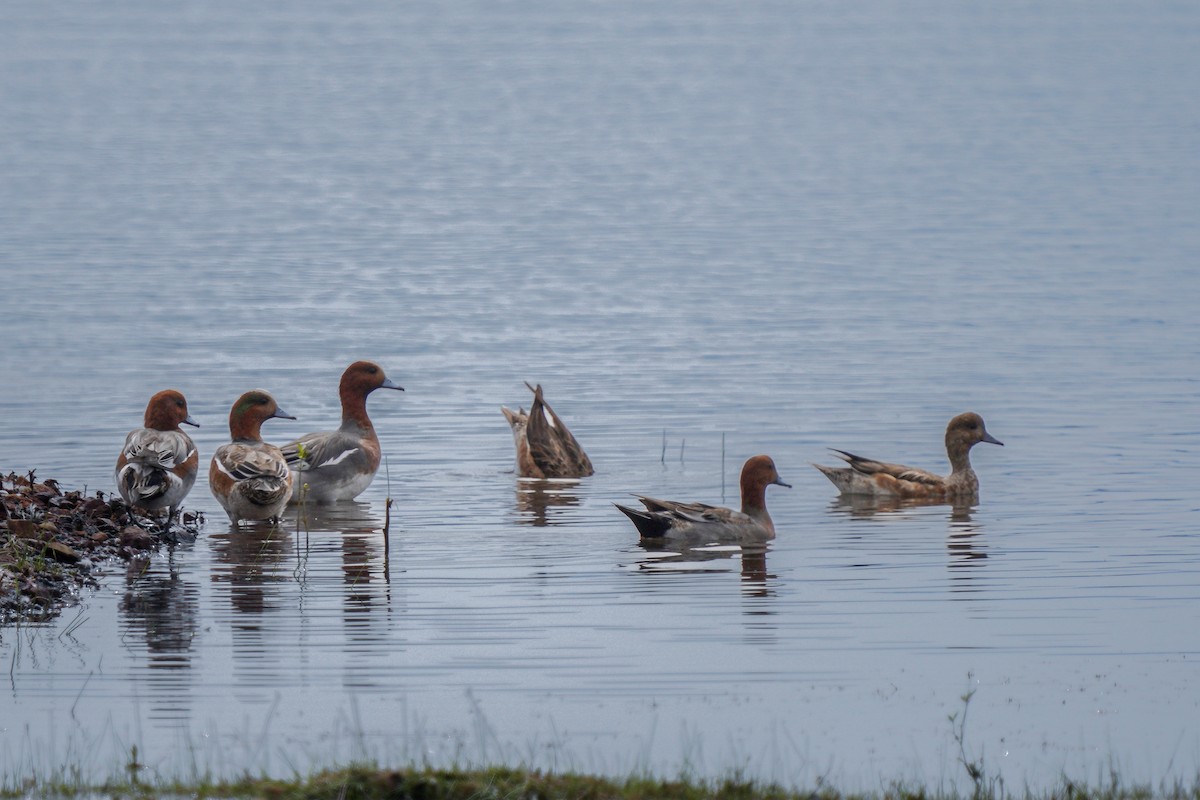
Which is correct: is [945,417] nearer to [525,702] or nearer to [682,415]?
[682,415]

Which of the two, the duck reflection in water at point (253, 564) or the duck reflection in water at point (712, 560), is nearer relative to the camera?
the duck reflection in water at point (253, 564)

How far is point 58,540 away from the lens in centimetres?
1366

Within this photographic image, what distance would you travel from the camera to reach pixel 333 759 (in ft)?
27.6

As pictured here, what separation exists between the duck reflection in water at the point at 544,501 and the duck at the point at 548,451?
0.16 m

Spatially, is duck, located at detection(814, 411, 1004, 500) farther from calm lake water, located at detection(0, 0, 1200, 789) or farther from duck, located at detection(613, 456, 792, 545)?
duck, located at detection(613, 456, 792, 545)

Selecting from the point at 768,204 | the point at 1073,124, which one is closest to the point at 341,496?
the point at 768,204

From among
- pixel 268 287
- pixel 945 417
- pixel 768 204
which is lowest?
pixel 945 417

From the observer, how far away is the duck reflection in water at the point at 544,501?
16188 mm

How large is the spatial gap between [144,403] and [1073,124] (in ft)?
241

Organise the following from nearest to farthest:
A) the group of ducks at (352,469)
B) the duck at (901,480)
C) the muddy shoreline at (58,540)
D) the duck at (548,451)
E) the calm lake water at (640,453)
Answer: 1. the calm lake water at (640,453)
2. the muddy shoreline at (58,540)
3. the group of ducks at (352,469)
4. the duck at (901,480)
5. the duck at (548,451)

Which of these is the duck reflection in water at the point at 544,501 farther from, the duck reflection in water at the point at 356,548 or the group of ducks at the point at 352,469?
the duck reflection in water at the point at 356,548

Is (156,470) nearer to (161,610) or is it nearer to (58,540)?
(58,540)

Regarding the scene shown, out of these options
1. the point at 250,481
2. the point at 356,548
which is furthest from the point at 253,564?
the point at 250,481

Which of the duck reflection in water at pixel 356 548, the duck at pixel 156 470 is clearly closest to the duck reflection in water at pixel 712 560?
the duck reflection in water at pixel 356 548
